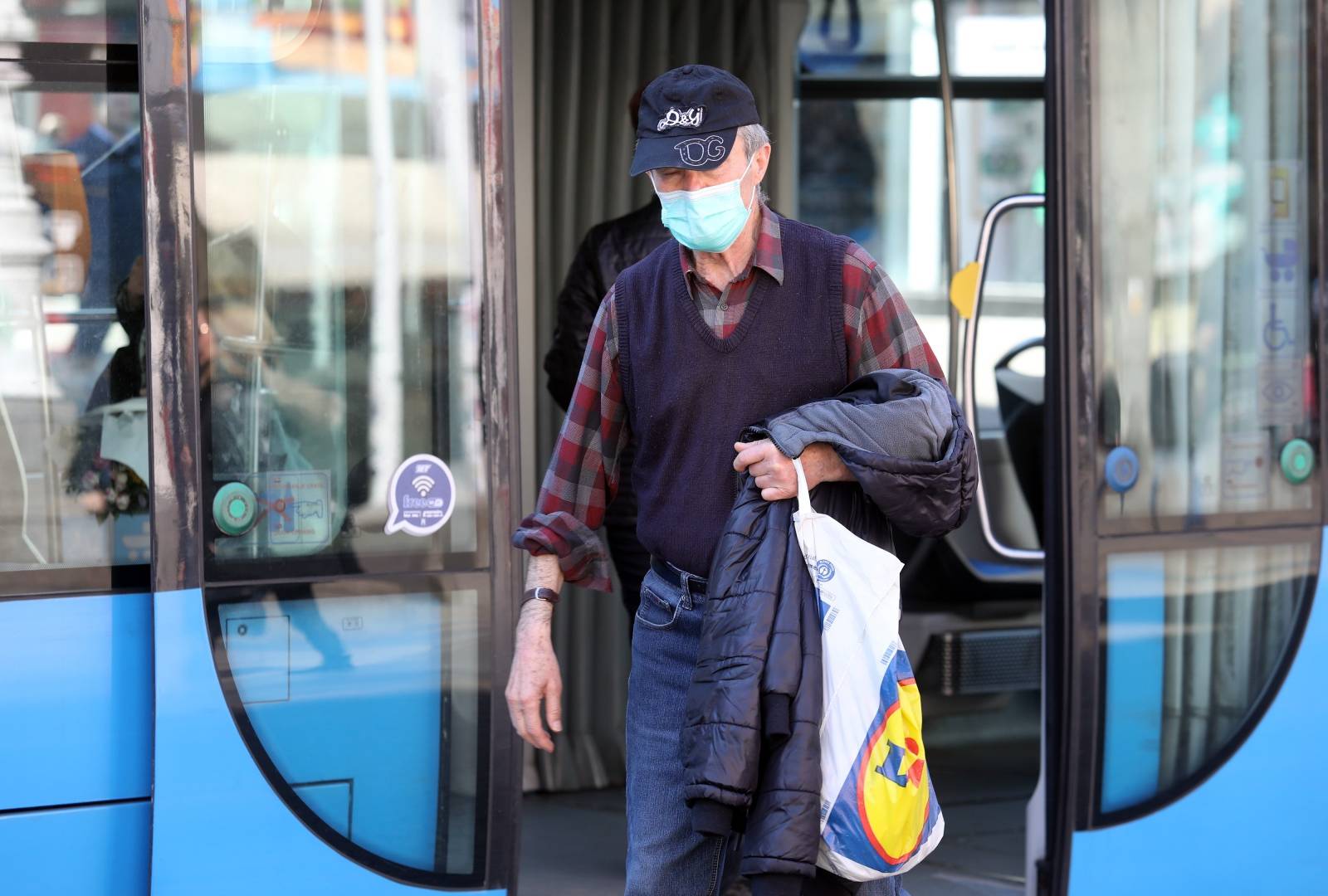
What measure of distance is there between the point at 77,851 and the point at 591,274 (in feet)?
6.68

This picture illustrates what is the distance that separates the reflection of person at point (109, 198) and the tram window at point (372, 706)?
24.1 inches

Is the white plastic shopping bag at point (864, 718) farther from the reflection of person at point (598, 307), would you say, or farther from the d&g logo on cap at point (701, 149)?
the reflection of person at point (598, 307)

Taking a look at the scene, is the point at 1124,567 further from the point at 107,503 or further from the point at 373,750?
the point at 107,503

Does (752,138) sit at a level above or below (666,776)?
above

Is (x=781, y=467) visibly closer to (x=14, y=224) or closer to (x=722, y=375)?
(x=722, y=375)

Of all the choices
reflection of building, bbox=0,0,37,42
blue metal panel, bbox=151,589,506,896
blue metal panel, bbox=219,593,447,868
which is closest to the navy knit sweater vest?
blue metal panel, bbox=219,593,447,868

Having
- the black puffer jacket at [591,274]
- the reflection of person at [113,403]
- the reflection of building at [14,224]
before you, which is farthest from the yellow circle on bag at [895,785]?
the black puffer jacket at [591,274]

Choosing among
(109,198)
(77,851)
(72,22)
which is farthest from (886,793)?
(72,22)

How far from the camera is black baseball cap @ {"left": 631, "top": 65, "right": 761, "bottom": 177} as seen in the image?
2.19 metres

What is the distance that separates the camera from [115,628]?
2818 mm

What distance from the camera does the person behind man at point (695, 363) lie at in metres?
2.23

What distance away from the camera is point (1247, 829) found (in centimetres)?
331

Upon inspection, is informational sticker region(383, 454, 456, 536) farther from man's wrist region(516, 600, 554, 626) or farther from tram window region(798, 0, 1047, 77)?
tram window region(798, 0, 1047, 77)

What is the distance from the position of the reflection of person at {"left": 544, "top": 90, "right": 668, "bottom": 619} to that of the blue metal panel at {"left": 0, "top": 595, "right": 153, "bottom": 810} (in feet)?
4.82
